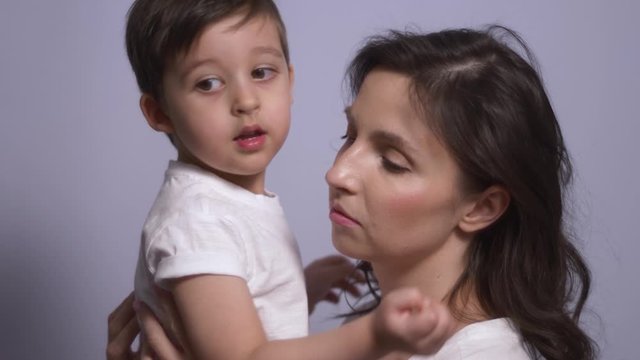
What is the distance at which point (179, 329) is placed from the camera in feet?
4.61

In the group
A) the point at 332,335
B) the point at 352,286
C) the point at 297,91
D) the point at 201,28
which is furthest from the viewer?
the point at 297,91

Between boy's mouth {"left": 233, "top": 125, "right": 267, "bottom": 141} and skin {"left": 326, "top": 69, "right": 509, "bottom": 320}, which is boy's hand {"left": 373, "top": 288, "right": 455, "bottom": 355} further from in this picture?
boy's mouth {"left": 233, "top": 125, "right": 267, "bottom": 141}

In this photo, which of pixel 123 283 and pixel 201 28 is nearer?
pixel 201 28

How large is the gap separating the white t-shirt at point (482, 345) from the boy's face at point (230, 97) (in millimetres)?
382

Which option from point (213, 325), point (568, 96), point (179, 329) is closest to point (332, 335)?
point (213, 325)

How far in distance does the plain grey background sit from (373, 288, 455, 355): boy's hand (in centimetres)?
98

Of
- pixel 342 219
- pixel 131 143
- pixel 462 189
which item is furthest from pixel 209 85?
pixel 131 143

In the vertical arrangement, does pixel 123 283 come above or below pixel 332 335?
below

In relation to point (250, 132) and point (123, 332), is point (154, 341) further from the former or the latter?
point (250, 132)

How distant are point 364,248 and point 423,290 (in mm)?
136

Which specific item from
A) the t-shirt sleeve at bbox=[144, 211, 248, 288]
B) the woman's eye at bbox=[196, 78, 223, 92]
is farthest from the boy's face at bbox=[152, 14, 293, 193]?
the t-shirt sleeve at bbox=[144, 211, 248, 288]

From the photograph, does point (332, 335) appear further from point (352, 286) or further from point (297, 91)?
point (297, 91)

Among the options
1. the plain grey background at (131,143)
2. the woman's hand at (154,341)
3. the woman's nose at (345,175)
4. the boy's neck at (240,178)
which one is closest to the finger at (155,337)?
the woman's hand at (154,341)

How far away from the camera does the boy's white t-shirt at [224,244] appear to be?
1.30 metres
